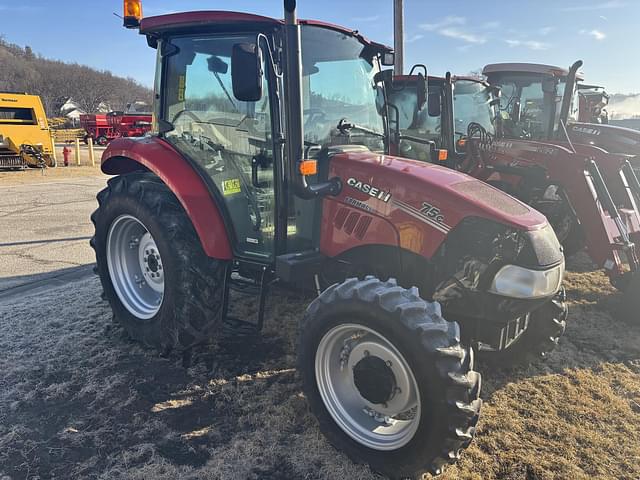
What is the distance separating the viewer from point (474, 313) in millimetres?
2646

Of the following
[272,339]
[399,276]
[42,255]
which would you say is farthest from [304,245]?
[42,255]

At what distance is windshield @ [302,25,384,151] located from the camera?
9.81 ft

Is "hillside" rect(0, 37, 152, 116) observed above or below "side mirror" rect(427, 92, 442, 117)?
above

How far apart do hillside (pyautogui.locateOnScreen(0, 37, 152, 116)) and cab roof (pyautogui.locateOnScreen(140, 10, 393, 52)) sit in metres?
83.7

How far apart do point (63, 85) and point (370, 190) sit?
103m

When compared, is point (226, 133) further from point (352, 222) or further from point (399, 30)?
point (399, 30)

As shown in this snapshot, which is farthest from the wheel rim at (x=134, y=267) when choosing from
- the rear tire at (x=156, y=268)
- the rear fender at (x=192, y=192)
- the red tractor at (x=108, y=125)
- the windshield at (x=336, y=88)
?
the red tractor at (x=108, y=125)

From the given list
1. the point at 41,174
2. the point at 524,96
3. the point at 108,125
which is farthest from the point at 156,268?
the point at 108,125

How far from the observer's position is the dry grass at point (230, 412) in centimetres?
243

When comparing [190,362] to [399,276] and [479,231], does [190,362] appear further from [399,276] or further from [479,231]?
[479,231]

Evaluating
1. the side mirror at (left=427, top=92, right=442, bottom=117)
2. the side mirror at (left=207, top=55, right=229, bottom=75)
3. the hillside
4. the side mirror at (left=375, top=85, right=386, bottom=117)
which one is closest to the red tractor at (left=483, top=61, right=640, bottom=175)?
the side mirror at (left=427, top=92, right=442, bottom=117)

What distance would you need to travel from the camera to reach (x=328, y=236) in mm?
2990

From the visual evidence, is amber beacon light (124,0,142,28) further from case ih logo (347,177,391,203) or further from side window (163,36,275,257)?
case ih logo (347,177,391,203)

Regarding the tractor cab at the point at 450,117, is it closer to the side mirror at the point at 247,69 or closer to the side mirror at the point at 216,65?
the side mirror at the point at 216,65
